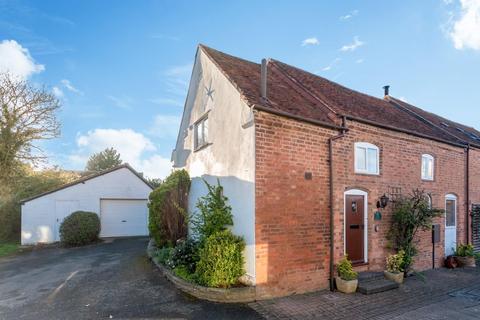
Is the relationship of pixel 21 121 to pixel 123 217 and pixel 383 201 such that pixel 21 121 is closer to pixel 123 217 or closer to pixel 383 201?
pixel 123 217

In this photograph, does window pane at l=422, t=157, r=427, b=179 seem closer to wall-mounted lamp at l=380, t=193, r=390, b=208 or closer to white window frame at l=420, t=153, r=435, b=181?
white window frame at l=420, t=153, r=435, b=181

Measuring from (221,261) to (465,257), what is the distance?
9696mm

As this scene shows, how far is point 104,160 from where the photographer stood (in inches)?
1400

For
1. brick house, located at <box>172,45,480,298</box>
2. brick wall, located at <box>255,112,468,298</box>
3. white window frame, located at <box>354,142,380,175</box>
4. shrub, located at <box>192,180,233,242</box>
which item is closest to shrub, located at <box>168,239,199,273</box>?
shrub, located at <box>192,180,233,242</box>

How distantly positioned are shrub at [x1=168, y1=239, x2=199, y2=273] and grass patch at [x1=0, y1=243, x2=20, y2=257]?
9.84 meters

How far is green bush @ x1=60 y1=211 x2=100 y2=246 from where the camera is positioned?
1376cm

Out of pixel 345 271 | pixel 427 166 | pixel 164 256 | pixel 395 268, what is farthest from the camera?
pixel 427 166

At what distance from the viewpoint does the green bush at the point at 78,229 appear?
45.1 ft

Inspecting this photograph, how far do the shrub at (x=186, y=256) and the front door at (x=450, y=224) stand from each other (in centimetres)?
953

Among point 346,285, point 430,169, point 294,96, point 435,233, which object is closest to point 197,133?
point 294,96

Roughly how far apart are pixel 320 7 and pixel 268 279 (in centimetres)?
815

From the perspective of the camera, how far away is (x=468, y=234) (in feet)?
37.4

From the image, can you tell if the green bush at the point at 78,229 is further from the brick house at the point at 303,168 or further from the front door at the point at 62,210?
the brick house at the point at 303,168

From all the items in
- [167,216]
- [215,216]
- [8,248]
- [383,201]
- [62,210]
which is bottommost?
[8,248]
